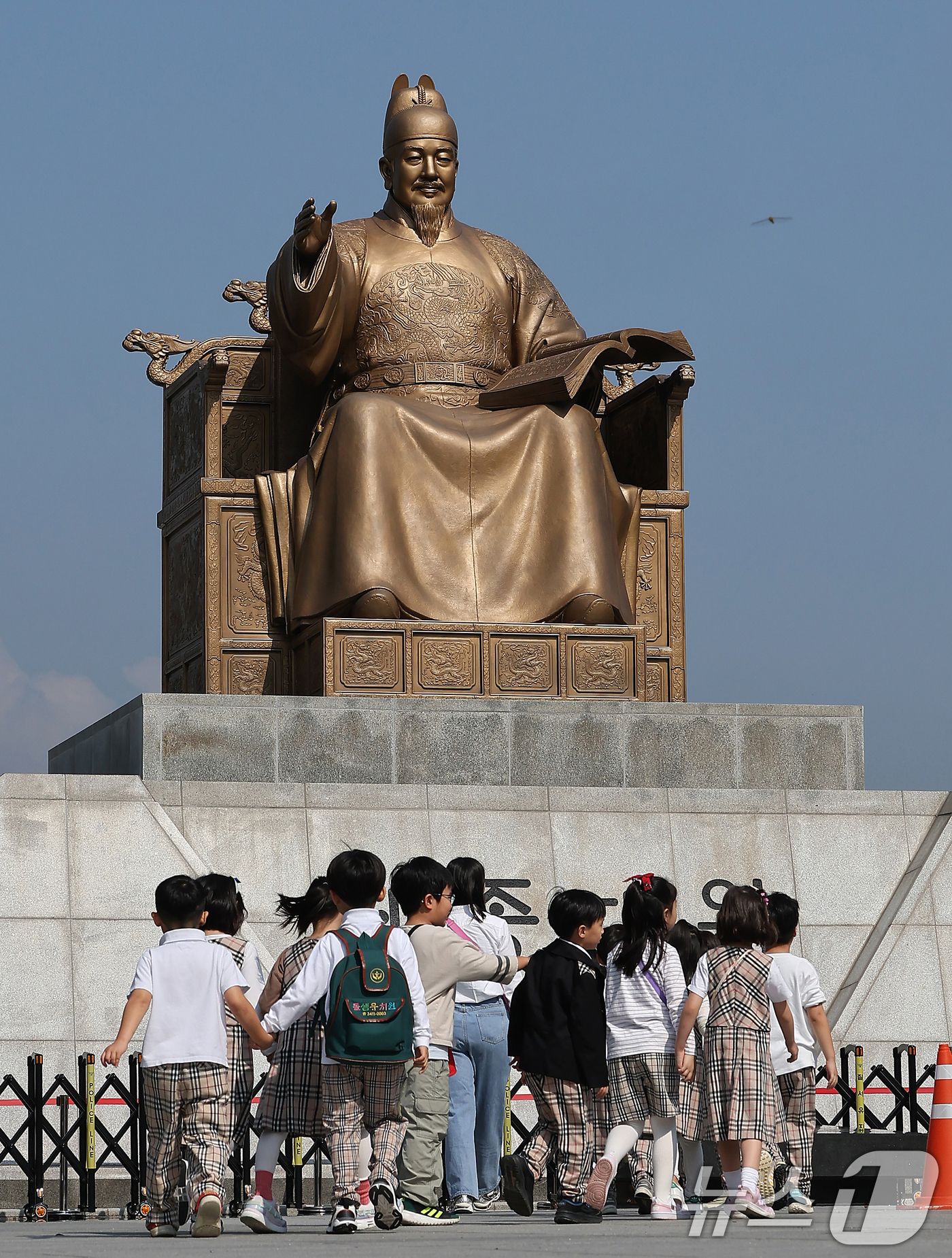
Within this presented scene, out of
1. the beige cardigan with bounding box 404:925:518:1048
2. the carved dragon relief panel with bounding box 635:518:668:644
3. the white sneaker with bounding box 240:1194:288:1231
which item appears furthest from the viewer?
the carved dragon relief panel with bounding box 635:518:668:644

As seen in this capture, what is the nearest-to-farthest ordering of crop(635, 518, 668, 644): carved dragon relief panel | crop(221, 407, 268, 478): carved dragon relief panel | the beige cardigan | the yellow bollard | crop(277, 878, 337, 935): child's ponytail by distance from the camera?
crop(277, 878, 337, 935): child's ponytail, the beige cardigan, the yellow bollard, crop(635, 518, 668, 644): carved dragon relief panel, crop(221, 407, 268, 478): carved dragon relief panel

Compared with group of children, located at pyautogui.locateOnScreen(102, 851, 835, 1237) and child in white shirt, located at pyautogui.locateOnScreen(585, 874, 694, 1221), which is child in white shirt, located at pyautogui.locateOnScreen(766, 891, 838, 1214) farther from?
child in white shirt, located at pyautogui.locateOnScreen(585, 874, 694, 1221)

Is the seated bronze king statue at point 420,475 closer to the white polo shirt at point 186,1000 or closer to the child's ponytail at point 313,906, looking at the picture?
the child's ponytail at point 313,906

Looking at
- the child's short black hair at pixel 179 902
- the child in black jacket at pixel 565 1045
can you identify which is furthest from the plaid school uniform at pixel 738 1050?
the child's short black hair at pixel 179 902

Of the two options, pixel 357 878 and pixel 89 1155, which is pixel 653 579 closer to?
pixel 89 1155

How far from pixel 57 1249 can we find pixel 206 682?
613 centimetres

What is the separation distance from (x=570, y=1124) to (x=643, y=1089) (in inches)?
11.2

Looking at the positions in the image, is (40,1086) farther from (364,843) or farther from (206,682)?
(206,682)

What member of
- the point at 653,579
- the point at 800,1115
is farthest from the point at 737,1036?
the point at 653,579

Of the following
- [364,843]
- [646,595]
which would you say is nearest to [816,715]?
[646,595]

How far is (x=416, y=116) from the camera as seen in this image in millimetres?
12320

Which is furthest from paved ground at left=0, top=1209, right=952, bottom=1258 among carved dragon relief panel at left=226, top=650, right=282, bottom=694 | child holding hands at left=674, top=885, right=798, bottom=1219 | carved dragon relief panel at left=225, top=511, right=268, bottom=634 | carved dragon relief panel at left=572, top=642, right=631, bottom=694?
carved dragon relief panel at left=225, top=511, right=268, bottom=634

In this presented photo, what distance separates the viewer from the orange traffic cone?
262 inches

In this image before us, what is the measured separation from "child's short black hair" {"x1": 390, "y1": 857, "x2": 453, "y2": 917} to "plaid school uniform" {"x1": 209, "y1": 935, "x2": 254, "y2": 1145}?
0.53m
